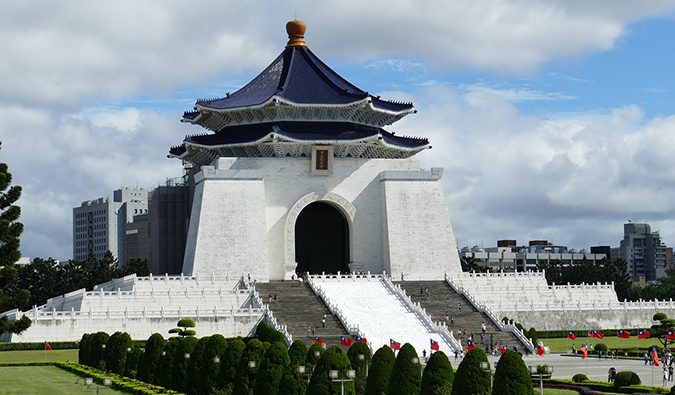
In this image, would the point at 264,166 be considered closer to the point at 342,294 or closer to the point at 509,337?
the point at 342,294

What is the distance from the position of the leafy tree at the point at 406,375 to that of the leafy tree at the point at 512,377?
2663mm

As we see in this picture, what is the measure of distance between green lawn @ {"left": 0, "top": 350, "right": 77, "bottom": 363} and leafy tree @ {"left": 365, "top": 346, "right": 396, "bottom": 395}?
17.3m

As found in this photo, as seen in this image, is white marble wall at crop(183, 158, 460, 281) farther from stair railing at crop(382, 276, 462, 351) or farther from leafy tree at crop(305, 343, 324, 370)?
leafy tree at crop(305, 343, 324, 370)

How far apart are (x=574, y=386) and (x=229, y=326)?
17.8 metres

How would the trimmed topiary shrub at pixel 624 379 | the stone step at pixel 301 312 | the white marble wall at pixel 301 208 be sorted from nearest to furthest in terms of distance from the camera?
the trimmed topiary shrub at pixel 624 379 → the stone step at pixel 301 312 → the white marble wall at pixel 301 208

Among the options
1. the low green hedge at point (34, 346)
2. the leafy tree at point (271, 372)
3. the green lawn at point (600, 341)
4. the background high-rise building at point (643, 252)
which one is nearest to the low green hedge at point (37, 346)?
the low green hedge at point (34, 346)

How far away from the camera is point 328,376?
2245 centimetres

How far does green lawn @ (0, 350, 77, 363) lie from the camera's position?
37.1 m

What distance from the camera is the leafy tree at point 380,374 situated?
23.7 meters

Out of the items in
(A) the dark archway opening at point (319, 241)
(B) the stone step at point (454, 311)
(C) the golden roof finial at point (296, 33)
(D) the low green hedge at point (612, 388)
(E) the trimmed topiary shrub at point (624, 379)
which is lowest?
(D) the low green hedge at point (612, 388)

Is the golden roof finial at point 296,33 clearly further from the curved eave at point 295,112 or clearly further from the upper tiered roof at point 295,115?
the curved eave at point 295,112

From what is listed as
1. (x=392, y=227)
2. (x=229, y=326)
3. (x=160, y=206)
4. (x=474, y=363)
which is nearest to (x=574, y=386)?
(x=474, y=363)

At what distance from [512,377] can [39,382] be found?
15283 mm

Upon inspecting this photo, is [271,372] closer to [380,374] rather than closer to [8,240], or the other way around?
[380,374]
